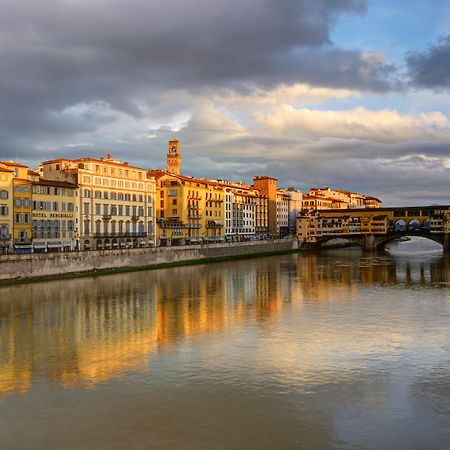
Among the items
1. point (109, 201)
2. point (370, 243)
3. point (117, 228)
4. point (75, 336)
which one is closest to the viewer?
point (75, 336)

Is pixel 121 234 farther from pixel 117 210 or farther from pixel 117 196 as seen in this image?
pixel 117 196

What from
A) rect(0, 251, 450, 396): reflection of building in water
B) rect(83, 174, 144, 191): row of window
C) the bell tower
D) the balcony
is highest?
the bell tower

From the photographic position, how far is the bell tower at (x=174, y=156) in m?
112

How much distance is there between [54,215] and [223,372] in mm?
43145

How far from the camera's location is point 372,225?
332 ft

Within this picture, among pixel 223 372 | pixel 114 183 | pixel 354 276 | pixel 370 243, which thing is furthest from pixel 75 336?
pixel 370 243

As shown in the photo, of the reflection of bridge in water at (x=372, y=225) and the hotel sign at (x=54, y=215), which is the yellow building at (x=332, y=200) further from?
the hotel sign at (x=54, y=215)

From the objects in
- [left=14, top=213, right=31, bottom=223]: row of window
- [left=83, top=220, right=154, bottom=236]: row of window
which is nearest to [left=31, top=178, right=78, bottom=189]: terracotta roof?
[left=14, top=213, right=31, bottom=223]: row of window

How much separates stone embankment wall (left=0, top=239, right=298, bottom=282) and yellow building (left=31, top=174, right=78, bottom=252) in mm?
5501

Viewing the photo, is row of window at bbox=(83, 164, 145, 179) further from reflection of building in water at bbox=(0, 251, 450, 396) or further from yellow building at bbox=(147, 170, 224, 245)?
reflection of building in water at bbox=(0, 251, 450, 396)

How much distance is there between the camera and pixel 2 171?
51344 millimetres

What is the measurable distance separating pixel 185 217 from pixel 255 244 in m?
11.5

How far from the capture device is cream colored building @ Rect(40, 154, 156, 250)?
63031mm

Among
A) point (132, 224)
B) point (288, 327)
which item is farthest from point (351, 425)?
point (132, 224)
